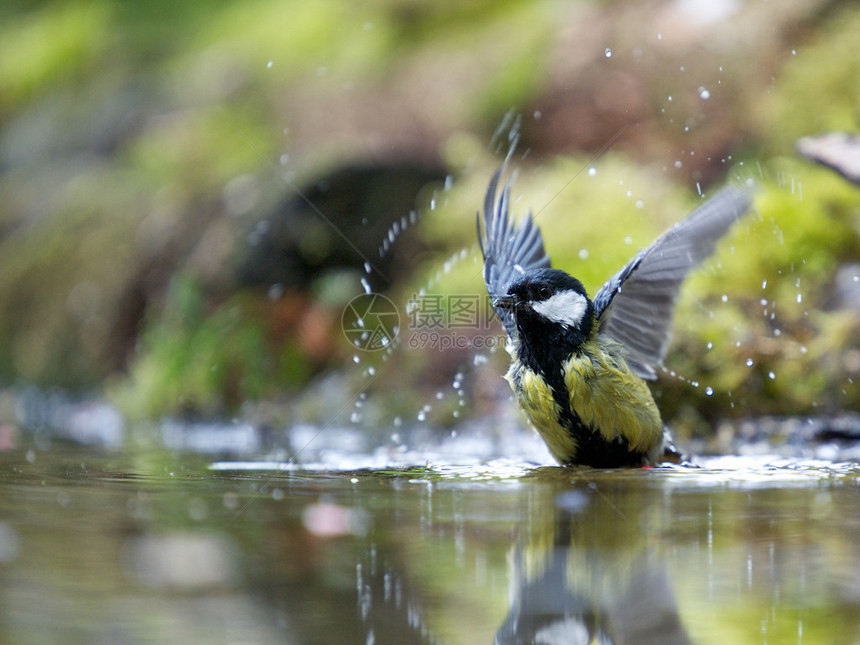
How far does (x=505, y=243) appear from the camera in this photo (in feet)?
13.9

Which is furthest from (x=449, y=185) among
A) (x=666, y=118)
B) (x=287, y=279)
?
(x=666, y=118)

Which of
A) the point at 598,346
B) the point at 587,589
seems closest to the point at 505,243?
the point at 598,346

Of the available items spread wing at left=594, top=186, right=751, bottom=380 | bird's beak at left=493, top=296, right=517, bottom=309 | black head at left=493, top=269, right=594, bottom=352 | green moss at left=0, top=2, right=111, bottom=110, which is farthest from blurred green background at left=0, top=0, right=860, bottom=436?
green moss at left=0, top=2, right=111, bottom=110

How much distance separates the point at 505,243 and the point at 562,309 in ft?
2.81

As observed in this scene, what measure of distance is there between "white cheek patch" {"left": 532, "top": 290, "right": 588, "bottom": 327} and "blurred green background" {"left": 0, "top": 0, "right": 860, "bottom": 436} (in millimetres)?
1417

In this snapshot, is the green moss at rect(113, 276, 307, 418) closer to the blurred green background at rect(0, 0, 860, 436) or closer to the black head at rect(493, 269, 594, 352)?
the blurred green background at rect(0, 0, 860, 436)

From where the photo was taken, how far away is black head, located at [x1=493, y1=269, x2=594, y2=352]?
344 centimetres

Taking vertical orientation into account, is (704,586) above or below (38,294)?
below

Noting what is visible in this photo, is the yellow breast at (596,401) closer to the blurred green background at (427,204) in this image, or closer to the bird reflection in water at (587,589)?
the bird reflection in water at (587,589)

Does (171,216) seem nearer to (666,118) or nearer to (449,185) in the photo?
(449,185)

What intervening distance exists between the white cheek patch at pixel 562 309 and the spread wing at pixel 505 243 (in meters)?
0.57

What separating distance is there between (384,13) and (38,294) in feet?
15.9

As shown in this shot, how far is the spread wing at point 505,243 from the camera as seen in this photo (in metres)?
4.09

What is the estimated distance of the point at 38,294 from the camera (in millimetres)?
8203
